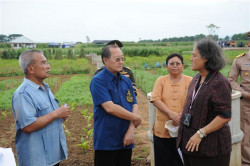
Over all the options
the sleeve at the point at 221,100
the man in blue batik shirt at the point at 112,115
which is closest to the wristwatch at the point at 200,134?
the sleeve at the point at 221,100

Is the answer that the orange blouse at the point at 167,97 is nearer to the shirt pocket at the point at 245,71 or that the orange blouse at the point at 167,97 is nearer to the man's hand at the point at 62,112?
the man's hand at the point at 62,112

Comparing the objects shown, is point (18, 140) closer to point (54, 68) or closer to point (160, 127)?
point (160, 127)

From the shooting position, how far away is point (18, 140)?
7.38 feet

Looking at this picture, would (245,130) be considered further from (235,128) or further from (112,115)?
(112,115)

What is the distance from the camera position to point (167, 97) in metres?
2.81

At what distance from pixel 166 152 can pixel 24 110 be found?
154 cm

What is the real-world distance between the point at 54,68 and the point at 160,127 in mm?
16720

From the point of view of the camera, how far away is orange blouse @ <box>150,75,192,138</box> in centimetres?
279

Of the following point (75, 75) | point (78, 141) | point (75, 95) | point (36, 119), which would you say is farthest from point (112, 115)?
point (75, 75)

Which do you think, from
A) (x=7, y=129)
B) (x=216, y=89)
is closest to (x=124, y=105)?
(x=216, y=89)

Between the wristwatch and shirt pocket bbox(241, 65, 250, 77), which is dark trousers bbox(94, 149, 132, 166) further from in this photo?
shirt pocket bbox(241, 65, 250, 77)

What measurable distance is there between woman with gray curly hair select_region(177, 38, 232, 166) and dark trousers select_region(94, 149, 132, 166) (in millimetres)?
607

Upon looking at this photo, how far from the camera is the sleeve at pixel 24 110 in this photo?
2.11 meters

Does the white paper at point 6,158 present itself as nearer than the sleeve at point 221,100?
Yes
